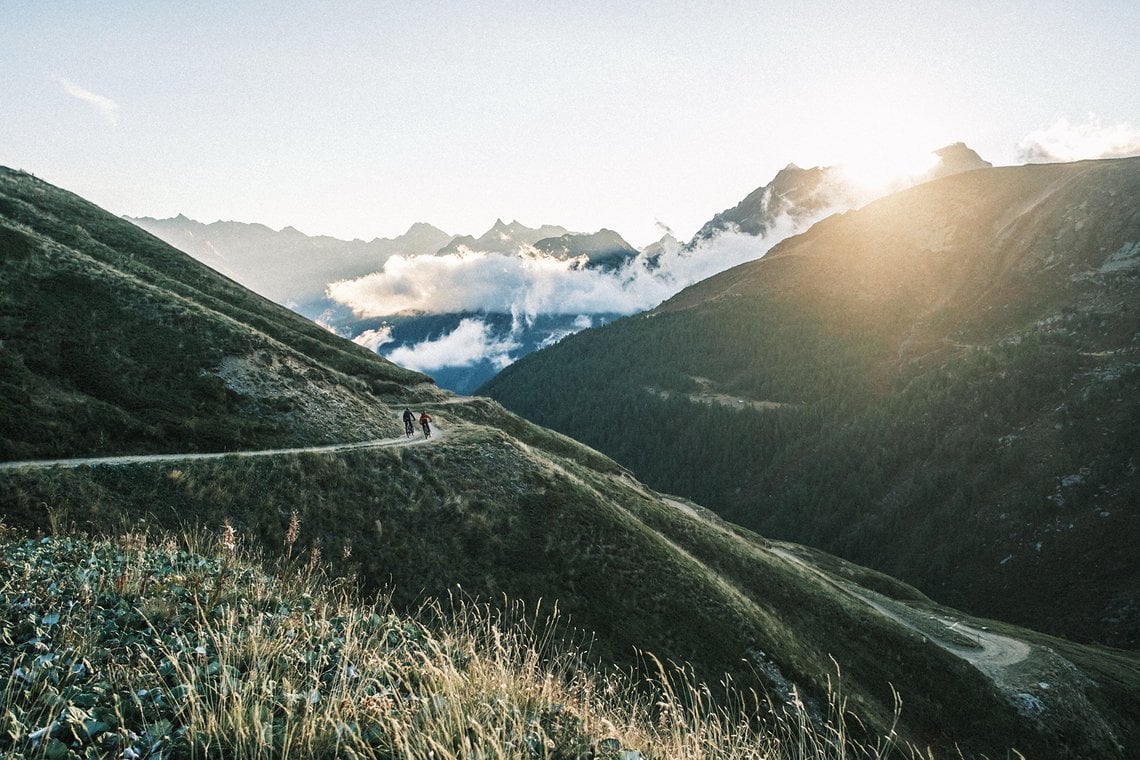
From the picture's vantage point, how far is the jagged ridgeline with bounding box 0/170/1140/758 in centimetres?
2994

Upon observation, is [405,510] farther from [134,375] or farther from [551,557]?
[134,375]

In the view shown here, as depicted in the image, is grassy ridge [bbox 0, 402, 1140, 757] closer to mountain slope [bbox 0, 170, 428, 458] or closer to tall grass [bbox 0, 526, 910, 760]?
mountain slope [bbox 0, 170, 428, 458]

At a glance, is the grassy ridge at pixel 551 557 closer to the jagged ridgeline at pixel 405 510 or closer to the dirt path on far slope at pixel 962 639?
the jagged ridgeline at pixel 405 510

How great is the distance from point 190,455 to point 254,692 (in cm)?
3442

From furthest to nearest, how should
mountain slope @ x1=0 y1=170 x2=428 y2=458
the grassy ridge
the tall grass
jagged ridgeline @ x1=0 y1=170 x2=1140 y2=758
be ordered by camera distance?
mountain slope @ x1=0 y1=170 x2=428 y2=458 → jagged ridgeline @ x1=0 y1=170 x2=1140 y2=758 → the grassy ridge → the tall grass

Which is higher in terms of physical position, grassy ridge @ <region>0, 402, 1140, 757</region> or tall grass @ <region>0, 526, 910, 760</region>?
tall grass @ <region>0, 526, 910, 760</region>

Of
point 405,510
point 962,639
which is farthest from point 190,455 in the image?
point 962,639

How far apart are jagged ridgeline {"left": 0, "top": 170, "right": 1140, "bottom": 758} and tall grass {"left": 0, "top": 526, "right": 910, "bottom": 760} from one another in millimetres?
13286

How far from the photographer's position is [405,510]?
117 feet

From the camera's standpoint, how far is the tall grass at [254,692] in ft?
16.3

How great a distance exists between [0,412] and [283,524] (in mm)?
16408

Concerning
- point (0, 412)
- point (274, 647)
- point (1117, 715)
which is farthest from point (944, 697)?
point (0, 412)

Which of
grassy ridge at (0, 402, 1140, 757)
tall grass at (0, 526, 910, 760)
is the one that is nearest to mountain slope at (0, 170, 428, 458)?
grassy ridge at (0, 402, 1140, 757)

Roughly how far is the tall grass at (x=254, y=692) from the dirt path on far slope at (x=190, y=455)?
24.4m
